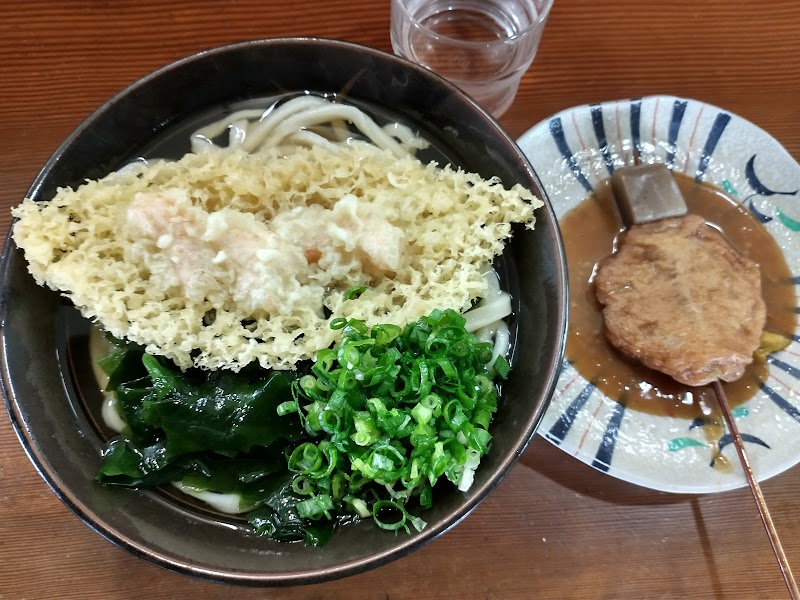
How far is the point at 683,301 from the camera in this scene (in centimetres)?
182

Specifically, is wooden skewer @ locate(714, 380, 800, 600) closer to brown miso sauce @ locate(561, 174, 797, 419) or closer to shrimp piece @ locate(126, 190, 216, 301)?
brown miso sauce @ locate(561, 174, 797, 419)

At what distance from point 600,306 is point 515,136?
692 mm

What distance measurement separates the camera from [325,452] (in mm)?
1328

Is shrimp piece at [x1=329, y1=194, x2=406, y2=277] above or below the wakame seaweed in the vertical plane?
above

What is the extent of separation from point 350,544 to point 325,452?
9.4 inches

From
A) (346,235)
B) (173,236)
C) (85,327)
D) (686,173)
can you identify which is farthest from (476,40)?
(85,327)

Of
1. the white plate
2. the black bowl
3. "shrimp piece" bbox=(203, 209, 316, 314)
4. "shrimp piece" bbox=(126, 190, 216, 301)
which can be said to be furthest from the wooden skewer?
"shrimp piece" bbox=(126, 190, 216, 301)

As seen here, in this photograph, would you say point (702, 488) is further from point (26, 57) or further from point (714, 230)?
point (26, 57)

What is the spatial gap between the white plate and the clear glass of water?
0.71 ft

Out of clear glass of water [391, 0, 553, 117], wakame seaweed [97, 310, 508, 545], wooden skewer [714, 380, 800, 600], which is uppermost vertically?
clear glass of water [391, 0, 553, 117]

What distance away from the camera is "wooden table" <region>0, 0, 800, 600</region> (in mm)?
1593

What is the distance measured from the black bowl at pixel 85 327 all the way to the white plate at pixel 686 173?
379 millimetres

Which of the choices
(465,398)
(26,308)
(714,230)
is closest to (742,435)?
(714,230)

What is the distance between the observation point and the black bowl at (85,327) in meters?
1.27
